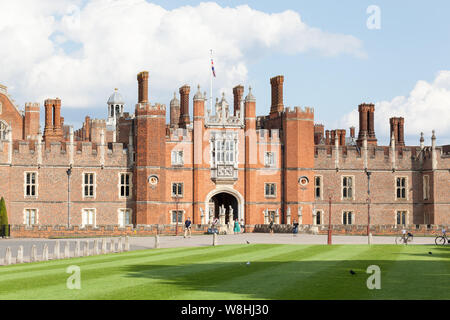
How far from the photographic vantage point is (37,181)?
5522 cm

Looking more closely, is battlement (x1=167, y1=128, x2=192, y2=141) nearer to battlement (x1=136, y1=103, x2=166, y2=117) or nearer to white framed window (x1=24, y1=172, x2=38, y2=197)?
battlement (x1=136, y1=103, x2=166, y2=117)

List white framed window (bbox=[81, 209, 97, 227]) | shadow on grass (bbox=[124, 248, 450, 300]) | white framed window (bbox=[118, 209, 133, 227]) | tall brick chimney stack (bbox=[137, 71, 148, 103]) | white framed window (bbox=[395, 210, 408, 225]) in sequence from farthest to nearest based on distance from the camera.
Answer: white framed window (bbox=[395, 210, 408, 225]), tall brick chimney stack (bbox=[137, 71, 148, 103]), white framed window (bbox=[118, 209, 133, 227]), white framed window (bbox=[81, 209, 97, 227]), shadow on grass (bbox=[124, 248, 450, 300])

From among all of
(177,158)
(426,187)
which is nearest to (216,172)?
(177,158)

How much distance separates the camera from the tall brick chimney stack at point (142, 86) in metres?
57.9

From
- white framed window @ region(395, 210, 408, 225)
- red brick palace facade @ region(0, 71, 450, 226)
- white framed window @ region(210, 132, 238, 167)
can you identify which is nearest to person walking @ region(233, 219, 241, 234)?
red brick palace facade @ region(0, 71, 450, 226)

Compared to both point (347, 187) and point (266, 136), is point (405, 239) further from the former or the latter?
point (266, 136)

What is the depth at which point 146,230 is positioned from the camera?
50.3 metres

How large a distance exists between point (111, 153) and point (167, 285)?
39431 millimetres

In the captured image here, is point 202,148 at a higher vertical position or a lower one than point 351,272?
higher

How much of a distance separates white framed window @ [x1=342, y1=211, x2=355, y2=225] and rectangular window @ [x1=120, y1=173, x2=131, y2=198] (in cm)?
1723

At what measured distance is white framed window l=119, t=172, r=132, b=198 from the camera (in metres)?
57.0

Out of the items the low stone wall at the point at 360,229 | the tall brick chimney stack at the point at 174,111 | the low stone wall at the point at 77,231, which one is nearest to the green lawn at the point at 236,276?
the low stone wall at the point at 77,231
